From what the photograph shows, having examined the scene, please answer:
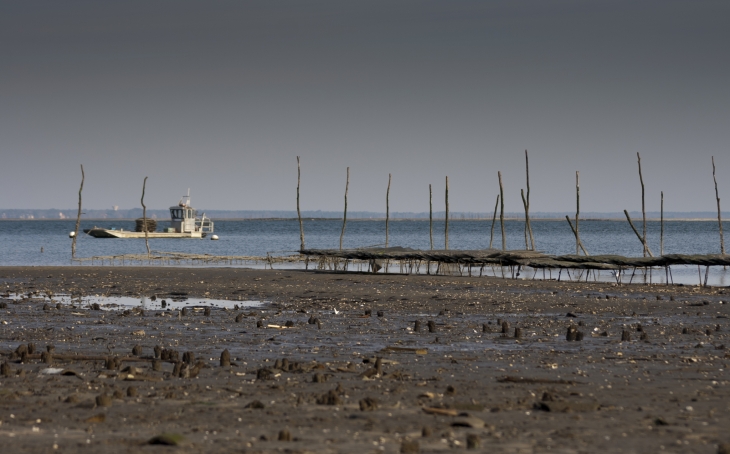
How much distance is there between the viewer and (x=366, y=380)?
10477mm

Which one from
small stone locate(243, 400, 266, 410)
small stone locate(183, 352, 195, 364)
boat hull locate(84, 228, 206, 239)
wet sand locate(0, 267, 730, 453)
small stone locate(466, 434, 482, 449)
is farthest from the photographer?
boat hull locate(84, 228, 206, 239)

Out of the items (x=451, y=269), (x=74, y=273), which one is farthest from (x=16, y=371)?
(x=451, y=269)

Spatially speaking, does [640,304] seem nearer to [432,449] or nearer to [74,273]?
[432,449]

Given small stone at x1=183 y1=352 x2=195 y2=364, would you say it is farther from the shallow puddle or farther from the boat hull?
the boat hull

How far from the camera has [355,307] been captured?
69.6ft

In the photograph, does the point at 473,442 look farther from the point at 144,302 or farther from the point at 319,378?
the point at 144,302

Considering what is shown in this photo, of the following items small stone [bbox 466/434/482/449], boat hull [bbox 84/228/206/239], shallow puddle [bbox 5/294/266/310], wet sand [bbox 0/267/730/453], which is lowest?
shallow puddle [bbox 5/294/266/310]

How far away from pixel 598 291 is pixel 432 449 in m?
21.1

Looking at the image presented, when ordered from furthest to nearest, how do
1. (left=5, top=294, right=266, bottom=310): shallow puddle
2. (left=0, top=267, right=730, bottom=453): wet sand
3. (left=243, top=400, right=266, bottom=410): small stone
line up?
(left=5, top=294, right=266, bottom=310): shallow puddle
(left=243, top=400, right=266, bottom=410): small stone
(left=0, top=267, right=730, bottom=453): wet sand

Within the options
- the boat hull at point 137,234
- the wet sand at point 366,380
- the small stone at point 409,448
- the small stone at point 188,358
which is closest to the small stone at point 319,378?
the wet sand at point 366,380

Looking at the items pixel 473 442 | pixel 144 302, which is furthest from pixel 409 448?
pixel 144 302

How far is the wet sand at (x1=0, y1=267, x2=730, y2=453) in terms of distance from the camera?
25.0 ft

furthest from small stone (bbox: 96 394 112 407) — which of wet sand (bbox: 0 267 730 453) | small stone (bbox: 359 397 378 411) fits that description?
small stone (bbox: 359 397 378 411)

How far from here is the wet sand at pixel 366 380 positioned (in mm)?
7613
